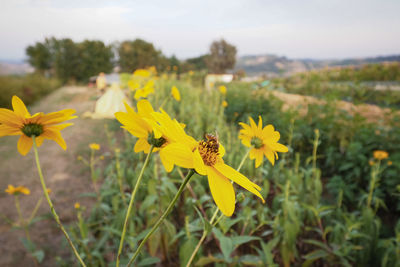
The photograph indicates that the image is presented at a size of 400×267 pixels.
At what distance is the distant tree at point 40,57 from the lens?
15.3 meters

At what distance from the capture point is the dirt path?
53.4 inches

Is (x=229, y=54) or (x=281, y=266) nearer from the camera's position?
(x=281, y=266)

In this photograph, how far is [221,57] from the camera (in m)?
15.1

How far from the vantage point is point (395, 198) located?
174 centimetres

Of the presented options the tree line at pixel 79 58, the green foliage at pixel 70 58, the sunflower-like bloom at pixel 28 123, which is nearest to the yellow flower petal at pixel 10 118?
the sunflower-like bloom at pixel 28 123

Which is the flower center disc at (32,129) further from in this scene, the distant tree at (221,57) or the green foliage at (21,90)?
the distant tree at (221,57)

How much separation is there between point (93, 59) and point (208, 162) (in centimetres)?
1783

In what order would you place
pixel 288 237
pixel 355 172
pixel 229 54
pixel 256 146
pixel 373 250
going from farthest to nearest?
pixel 229 54 → pixel 355 172 → pixel 373 250 → pixel 288 237 → pixel 256 146

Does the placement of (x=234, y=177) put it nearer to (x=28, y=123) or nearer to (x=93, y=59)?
(x=28, y=123)

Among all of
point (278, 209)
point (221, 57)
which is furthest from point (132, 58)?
point (278, 209)

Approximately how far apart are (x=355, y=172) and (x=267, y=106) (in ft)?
4.97

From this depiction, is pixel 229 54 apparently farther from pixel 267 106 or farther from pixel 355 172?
pixel 355 172

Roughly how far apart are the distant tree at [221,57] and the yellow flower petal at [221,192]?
15.1m

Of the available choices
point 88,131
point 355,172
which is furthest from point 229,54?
point 355,172
